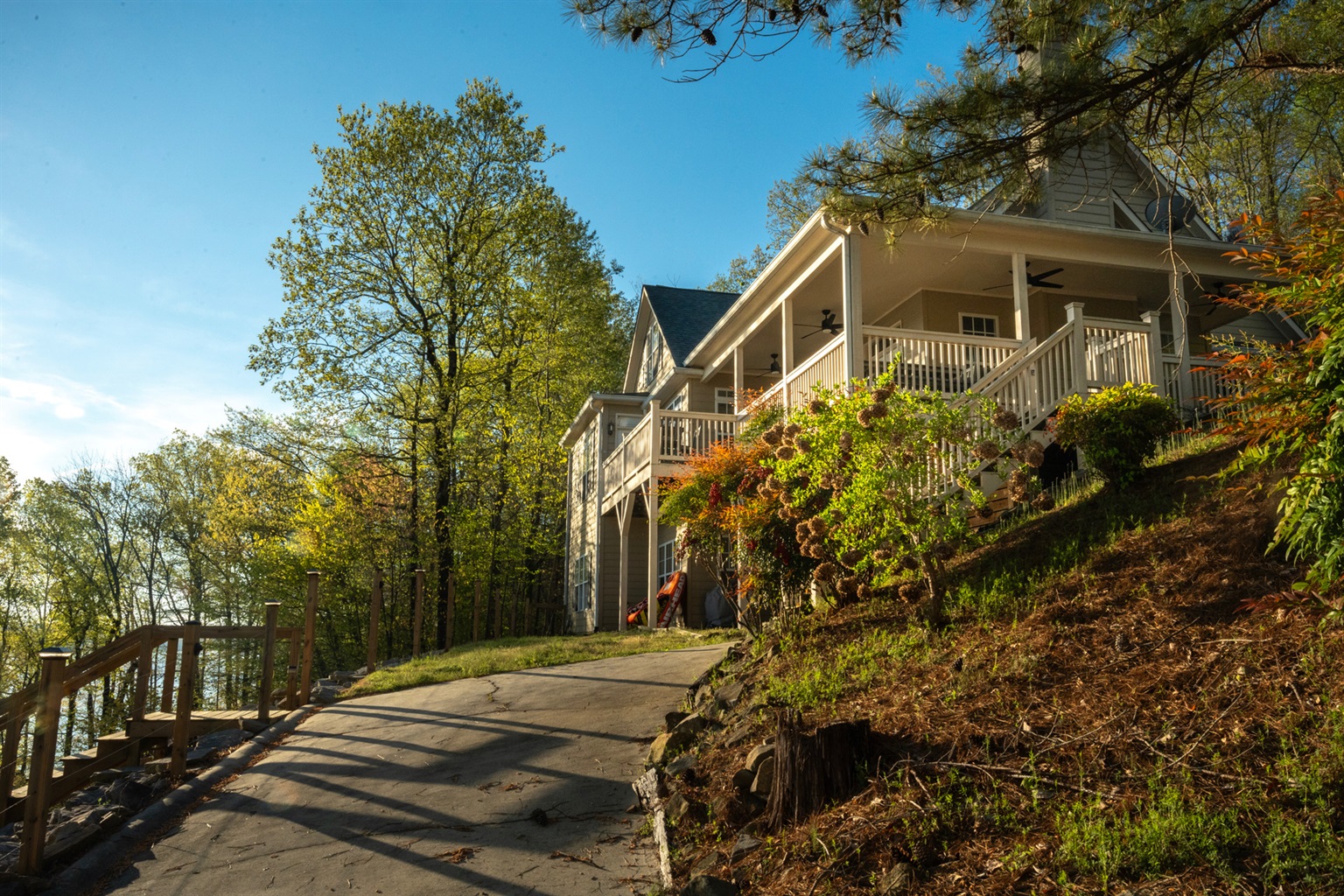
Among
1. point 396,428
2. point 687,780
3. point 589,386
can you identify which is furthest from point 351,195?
point 687,780

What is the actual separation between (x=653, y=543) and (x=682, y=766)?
Answer: 10709 mm

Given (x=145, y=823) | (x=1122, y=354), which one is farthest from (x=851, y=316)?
(x=145, y=823)

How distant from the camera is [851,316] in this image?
465 inches

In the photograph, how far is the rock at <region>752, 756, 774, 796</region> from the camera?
512cm

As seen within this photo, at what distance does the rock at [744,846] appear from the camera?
15.3 feet

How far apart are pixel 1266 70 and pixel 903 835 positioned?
5.33 m

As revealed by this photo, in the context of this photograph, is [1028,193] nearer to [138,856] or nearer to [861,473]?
[861,473]

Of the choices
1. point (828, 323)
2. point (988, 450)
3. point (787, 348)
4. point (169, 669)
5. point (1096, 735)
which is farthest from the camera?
point (828, 323)

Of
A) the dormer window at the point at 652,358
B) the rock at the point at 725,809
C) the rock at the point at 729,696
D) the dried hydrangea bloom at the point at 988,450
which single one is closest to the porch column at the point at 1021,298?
the dried hydrangea bloom at the point at 988,450

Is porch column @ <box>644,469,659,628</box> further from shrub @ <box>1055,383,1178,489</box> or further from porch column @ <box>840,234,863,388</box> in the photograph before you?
shrub @ <box>1055,383,1178,489</box>

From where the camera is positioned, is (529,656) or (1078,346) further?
(529,656)

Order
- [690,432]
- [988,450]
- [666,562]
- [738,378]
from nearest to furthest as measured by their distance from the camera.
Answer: [988,450]
[738,378]
[690,432]
[666,562]

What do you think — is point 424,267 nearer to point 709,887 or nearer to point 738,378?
point 738,378

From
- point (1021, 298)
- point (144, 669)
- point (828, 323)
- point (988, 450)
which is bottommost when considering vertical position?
point (144, 669)
